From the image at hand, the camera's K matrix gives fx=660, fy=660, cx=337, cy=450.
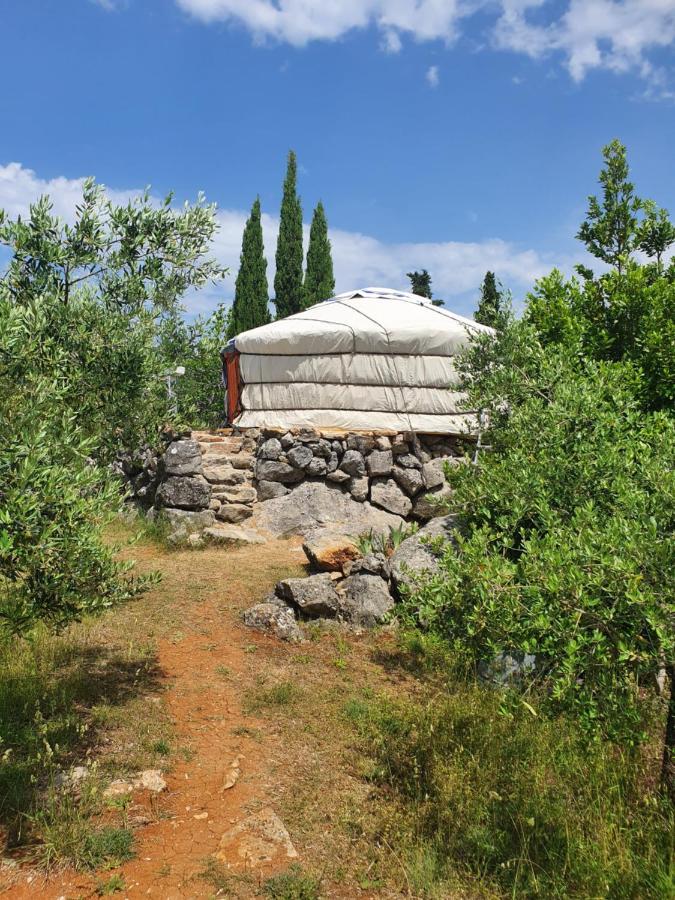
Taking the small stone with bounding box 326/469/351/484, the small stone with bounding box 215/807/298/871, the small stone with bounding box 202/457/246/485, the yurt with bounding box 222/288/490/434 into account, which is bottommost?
the small stone with bounding box 215/807/298/871

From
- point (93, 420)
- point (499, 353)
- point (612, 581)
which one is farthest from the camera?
point (499, 353)

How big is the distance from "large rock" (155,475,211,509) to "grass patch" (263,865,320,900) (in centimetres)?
760

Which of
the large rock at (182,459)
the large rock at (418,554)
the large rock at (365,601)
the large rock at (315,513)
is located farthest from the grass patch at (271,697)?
the large rock at (182,459)

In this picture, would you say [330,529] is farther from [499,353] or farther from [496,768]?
[496,768]

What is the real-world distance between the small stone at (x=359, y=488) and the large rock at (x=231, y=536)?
1.97 meters

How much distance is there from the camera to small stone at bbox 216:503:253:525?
421 inches

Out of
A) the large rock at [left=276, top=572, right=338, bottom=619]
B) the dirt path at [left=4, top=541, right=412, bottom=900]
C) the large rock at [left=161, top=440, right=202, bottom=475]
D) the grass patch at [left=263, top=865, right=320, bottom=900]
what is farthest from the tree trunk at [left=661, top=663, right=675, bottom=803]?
the large rock at [left=161, top=440, right=202, bottom=475]

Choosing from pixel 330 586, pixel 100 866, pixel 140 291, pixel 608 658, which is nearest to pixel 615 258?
pixel 330 586

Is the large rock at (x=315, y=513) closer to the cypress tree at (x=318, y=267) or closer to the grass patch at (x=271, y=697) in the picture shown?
the grass patch at (x=271, y=697)

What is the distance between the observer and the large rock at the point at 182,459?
10.8 metres

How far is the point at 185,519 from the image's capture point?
10.4m

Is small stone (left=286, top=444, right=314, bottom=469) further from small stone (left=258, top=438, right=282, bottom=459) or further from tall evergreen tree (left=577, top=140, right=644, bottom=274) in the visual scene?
tall evergreen tree (left=577, top=140, right=644, bottom=274)

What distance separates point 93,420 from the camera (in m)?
4.87

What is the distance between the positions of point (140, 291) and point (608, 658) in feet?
13.1
